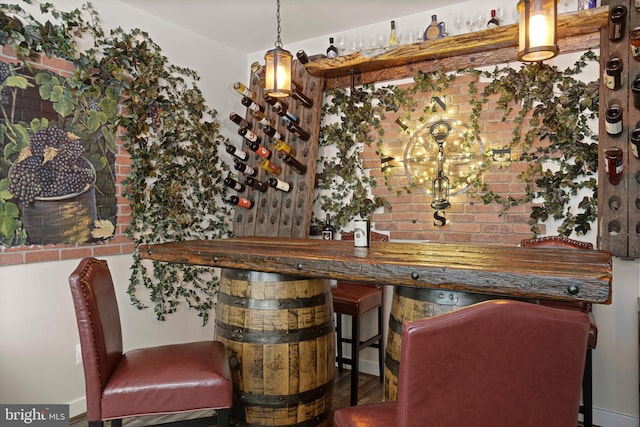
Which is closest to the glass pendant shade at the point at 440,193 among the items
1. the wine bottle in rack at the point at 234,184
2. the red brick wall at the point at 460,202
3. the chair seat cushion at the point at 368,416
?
the red brick wall at the point at 460,202

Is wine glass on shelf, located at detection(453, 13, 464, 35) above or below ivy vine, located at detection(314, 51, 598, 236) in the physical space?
above

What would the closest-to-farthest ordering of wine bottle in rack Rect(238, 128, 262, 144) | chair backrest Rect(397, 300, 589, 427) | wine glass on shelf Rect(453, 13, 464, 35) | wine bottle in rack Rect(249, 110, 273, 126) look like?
1. chair backrest Rect(397, 300, 589, 427)
2. wine glass on shelf Rect(453, 13, 464, 35)
3. wine bottle in rack Rect(238, 128, 262, 144)
4. wine bottle in rack Rect(249, 110, 273, 126)

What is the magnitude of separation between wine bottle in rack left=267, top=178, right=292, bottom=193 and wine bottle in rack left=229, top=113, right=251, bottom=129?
0.50 metres

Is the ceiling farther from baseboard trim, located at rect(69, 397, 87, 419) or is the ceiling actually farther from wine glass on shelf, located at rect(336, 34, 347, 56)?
baseboard trim, located at rect(69, 397, 87, 419)

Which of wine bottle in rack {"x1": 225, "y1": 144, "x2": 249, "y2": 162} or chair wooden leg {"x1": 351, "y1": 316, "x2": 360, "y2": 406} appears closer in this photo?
chair wooden leg {"x1": 351, "y1": 316, "x2": 360, "y2": 406}

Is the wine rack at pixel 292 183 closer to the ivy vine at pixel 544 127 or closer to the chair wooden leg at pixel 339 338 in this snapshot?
the ivy vine at pixel 544 127

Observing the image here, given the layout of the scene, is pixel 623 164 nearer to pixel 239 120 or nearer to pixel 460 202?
pixel 460 202

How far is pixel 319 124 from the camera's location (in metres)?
3.35

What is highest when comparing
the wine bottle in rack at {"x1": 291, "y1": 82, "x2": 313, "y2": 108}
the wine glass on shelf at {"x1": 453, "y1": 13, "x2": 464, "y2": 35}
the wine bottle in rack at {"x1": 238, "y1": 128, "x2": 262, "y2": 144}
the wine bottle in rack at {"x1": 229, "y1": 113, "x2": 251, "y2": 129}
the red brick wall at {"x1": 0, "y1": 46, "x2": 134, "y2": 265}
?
the wine glass on shelf at {"x1": 453, "y1": 13, "x2": 464, "y2": 35}

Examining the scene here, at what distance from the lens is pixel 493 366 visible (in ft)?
2.93

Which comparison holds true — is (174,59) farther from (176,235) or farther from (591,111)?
(591,111)

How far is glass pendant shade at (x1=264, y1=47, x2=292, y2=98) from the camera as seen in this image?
2.32 m

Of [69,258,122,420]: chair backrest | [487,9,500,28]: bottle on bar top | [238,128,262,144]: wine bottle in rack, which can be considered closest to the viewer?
[69,258,122,420]: chair backrest

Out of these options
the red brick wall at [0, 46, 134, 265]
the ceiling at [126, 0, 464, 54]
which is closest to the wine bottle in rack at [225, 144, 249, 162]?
the red brick wall at [0, 46, 134, 265]
